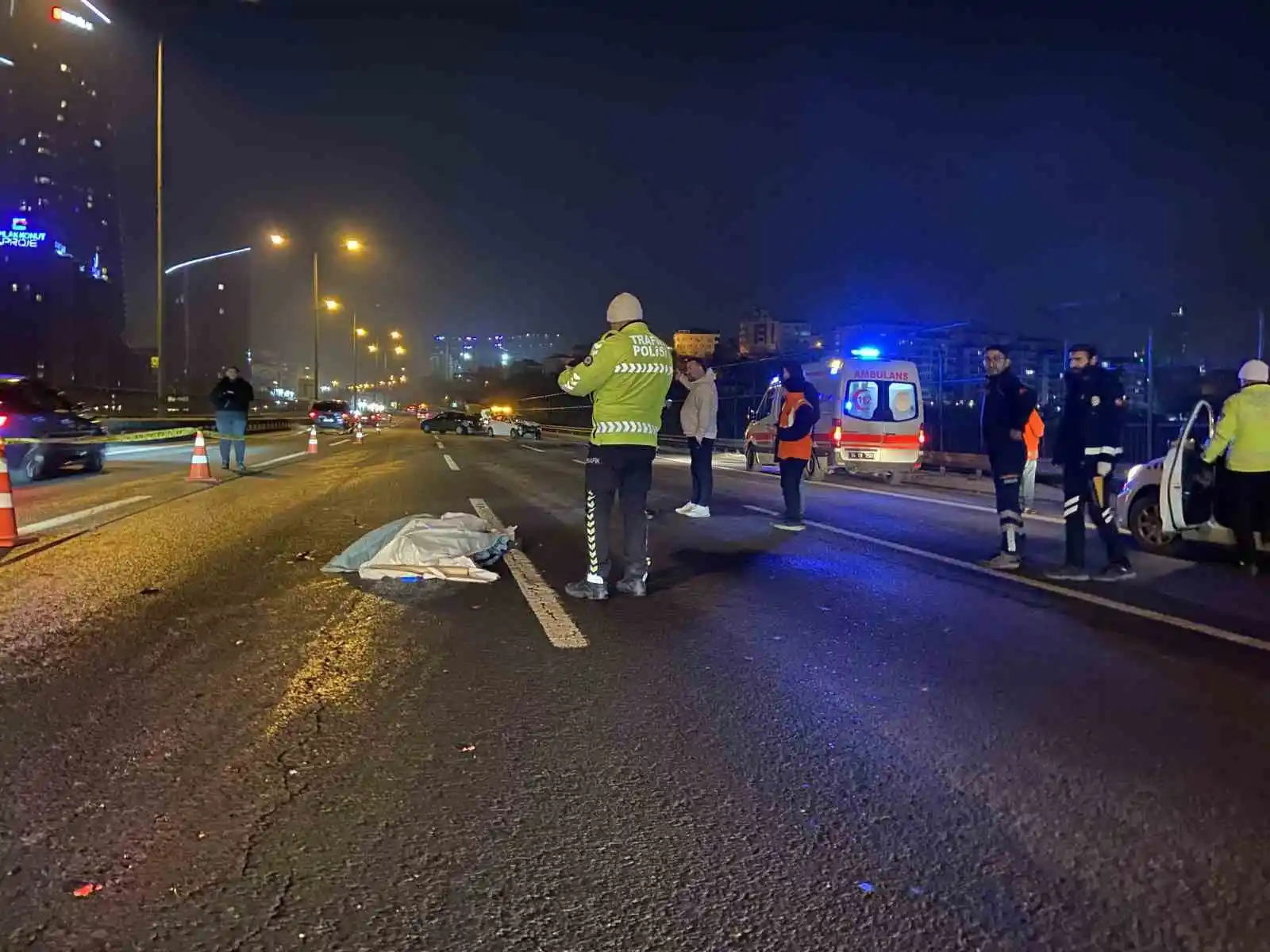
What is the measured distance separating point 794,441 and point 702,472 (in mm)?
1433

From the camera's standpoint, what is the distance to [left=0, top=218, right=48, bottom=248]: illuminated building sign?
91438mm

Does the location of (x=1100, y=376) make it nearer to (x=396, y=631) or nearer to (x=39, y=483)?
(x=396, y=631)

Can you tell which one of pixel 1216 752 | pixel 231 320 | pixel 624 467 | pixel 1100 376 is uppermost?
pixel 231 320

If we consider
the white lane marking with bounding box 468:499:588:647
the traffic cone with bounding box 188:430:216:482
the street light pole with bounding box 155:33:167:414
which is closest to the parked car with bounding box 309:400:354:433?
the street light pole with bounding box 155:33:167:414

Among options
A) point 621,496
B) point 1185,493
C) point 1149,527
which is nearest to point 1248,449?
point 1185,493

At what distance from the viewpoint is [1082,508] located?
756 centimetres

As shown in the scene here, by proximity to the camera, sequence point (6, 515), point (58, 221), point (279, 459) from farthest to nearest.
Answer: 1. point (58, 221)
2. point (279, 459)
3. point (6, 515)

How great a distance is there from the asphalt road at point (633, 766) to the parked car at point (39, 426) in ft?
31.5

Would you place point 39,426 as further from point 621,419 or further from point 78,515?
point 621,419

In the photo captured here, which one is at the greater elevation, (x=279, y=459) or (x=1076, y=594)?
(x=279, y=459)

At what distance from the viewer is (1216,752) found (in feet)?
12.5

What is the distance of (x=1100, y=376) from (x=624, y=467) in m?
3.92

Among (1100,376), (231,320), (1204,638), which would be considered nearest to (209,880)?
(1204,638)

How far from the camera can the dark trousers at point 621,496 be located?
6480 mm
